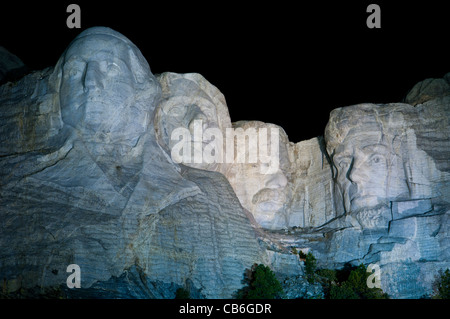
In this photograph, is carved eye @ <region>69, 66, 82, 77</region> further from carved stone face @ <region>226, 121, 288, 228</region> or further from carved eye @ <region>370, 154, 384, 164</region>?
carved eye @ <region>370, 154, 384, 164</region>

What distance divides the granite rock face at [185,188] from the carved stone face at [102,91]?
29mm

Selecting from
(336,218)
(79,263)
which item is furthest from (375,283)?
(79,263)

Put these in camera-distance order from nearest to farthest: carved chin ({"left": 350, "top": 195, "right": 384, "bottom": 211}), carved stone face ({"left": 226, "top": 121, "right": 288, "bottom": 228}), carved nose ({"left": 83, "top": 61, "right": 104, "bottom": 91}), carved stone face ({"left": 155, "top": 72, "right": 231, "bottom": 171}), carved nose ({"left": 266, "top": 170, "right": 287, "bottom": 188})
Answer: carved nose ({"left": 83, "top": 61, "right": 104, "bottom": 91}) < carved stone face ({"left": 155, "top": 72, "right": 231, "bottom": 171}) < carved chin ({"left": 350, "top": 195, "right": 384, "bottom": 211}) < carved stone face ({"left": 226, "top": 121, "right": 288, "bottom": 228}) < carved nose ({"left": 266, "top": 170, "right": 287, "bottom": 188})

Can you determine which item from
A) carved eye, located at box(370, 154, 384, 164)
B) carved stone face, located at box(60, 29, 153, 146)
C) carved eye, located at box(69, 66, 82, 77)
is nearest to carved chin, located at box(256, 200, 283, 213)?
carved eye, located at box(370, 154, 384, 164)

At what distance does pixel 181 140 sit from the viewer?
19844 mm

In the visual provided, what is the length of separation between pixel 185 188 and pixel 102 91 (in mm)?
2815

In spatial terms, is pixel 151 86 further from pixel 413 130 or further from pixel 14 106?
pixel 413 130

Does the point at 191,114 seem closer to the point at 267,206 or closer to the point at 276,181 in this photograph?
the point at 276,181

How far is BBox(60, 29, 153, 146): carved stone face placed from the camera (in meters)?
17.1

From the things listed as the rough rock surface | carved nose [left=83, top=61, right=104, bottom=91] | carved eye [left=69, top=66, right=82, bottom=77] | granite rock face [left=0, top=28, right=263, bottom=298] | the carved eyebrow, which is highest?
the rough rock surface

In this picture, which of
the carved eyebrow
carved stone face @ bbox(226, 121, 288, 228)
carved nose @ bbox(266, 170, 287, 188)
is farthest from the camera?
carved nose @ bbox(266, 170, 287, 188)

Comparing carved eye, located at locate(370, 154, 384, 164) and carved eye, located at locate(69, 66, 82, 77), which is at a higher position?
carved eye, located at locate(69, 66, 82, 77)

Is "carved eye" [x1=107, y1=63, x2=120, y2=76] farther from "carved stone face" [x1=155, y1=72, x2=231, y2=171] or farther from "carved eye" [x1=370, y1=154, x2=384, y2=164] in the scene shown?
"carved eye" [x1=370, y1=154, x2=384, y2=164]

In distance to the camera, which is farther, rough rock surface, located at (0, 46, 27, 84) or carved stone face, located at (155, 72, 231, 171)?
rough rock surface, located at (0, 46, 27, 84)
